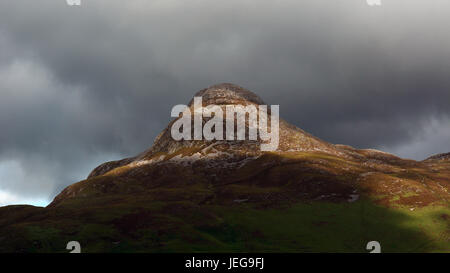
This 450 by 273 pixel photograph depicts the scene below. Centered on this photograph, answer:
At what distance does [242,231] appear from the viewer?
378 ft

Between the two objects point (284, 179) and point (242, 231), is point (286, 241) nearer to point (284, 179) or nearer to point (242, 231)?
point (242, 231)
